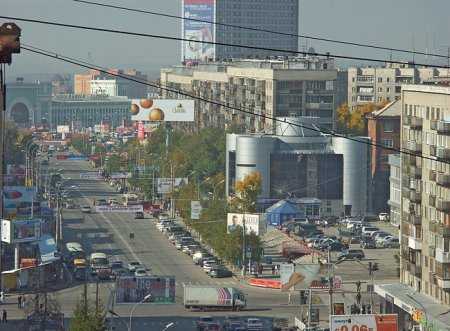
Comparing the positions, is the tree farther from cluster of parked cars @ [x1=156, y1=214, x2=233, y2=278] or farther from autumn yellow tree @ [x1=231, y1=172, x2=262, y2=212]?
autumn yellow tree @ [x1=231, y1=172, x2=262, y2=212]

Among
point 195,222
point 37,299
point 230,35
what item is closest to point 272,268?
point 195,222

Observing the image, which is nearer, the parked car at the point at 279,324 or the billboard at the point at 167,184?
the parked car at the point at 279,324

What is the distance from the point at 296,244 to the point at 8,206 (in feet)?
37.1

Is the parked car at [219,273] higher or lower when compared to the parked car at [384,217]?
lower

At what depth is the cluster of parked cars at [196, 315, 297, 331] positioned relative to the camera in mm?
40438

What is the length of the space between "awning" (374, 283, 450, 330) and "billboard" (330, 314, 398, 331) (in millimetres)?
2867

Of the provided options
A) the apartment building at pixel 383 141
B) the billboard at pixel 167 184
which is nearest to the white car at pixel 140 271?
the billboard at pixel 167 184

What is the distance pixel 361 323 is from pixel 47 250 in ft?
80.4

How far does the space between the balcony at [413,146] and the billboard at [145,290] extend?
308 inches

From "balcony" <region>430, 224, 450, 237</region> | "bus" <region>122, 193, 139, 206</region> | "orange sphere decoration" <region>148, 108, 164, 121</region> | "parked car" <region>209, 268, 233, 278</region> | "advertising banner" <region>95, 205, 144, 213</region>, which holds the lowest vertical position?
"parked car" <region>209, 268, 233, 278</region>

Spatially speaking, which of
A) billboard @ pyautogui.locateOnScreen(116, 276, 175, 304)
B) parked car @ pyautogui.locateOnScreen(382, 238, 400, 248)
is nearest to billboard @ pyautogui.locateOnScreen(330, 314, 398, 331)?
billboard @ pyautogui.locateOnScreen(116, 276, 175, 304)

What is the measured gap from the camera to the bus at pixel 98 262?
54.3 m

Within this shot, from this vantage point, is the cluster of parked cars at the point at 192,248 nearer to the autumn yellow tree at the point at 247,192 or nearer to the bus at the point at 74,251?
the autumn yellow tree at the point at 247,192

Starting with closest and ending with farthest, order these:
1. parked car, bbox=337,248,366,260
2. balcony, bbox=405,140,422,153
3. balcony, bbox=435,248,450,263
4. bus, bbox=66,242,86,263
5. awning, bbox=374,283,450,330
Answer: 1. awning, bbox=374,283,450,330
2. balcony, bbox=435,248,450,263
3. balcony, bbox=405,140,422,153
4. parked car, bbox=337,248,366,260
5. bus, bbox=66,242,86,263
